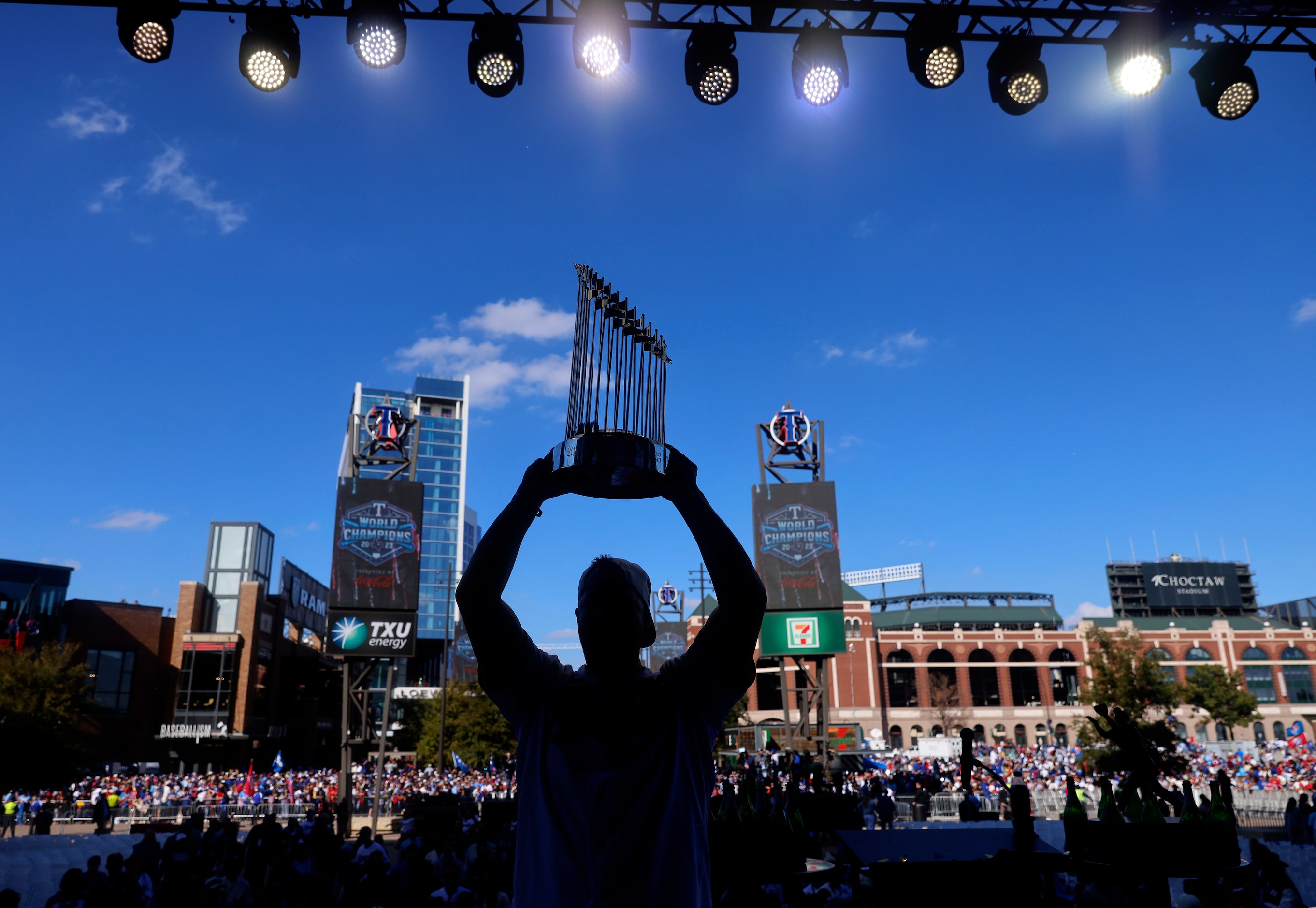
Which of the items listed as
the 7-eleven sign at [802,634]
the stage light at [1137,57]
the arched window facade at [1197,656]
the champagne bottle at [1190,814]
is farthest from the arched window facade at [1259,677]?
the champagne bottle at [1190,814]

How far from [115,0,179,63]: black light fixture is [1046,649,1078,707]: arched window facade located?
256ft

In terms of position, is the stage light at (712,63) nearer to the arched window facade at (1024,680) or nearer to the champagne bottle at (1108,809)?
the champagne bottle at (1108,809)

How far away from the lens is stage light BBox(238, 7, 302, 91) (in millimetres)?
6539

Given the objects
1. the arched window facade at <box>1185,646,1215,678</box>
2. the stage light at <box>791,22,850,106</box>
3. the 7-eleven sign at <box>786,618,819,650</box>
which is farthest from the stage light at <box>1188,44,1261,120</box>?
the arched window facade at <box>1185,646,1215,678</box>

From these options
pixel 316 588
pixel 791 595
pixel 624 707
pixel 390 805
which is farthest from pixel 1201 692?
pixel 316 588

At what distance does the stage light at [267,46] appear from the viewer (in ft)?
21.5

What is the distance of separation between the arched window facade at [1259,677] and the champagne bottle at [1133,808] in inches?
3315

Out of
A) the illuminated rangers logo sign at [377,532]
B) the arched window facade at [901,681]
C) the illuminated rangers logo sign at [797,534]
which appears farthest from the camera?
the arched window facade at [901,681]

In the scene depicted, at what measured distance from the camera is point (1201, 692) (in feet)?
157

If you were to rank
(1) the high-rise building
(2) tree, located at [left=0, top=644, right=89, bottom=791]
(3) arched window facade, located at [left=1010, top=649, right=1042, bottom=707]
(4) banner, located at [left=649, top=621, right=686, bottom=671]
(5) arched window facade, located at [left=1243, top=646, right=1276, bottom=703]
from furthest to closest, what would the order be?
(1) the high-rise building, (3) arched window facade, located at [left=1010, top=649, right=1042, bottom=707], (5) arched window facade, located at [left=1243, top=646, right=1276, bottom=703], (4) banner, located at [left=649, top=621, right=686, bottom=671], (2) tree, located at [left=0, top=644, right=89, bottom=791]

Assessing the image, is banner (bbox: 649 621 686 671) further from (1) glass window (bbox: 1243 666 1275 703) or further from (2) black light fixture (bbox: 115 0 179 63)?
(1) glass window (bbox: 1243 666 1275 703)

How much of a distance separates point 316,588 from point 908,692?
168ft

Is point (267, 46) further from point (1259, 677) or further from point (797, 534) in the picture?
point (1259, 677)

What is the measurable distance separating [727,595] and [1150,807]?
126 inches
